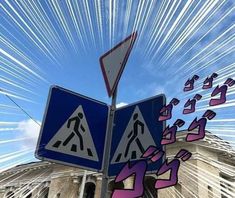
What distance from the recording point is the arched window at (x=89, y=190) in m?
28.3

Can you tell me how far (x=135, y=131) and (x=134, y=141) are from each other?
0.11 metres

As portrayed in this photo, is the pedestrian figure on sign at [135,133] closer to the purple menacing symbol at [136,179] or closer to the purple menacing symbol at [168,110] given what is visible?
the purple menacing symbol at [168,110]

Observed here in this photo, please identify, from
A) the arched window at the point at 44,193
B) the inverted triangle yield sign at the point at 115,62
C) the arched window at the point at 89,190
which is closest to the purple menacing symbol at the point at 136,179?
the inverted triangle yield sign at the point at 115,62

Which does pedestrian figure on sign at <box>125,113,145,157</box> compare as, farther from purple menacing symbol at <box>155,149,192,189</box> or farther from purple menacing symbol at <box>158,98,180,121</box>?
purple menacing symbol at <box>155,149,192,189</box>

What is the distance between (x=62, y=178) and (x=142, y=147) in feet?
88.1

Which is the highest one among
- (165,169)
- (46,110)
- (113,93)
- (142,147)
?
(113,93)

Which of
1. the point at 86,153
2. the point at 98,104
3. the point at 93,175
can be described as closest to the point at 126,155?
the point at 86,153

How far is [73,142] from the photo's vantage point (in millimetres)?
3100

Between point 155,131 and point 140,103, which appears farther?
point 140,103

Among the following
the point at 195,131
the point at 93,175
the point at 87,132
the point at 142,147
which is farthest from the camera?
the point at 93,175

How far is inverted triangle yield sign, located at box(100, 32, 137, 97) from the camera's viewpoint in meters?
3.35

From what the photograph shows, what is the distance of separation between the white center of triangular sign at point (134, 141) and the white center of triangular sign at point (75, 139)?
21cm

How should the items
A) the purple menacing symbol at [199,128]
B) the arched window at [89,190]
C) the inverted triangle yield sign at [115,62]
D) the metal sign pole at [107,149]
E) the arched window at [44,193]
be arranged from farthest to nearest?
the arched window at [44,193]
the arched window at [89,190]
the inverted triangle yield sign at [115,62]
the metal sign pole at [107,149]
the purple menacing symbol at [199,128]

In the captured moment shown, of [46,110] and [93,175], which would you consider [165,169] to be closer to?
[46,110]
